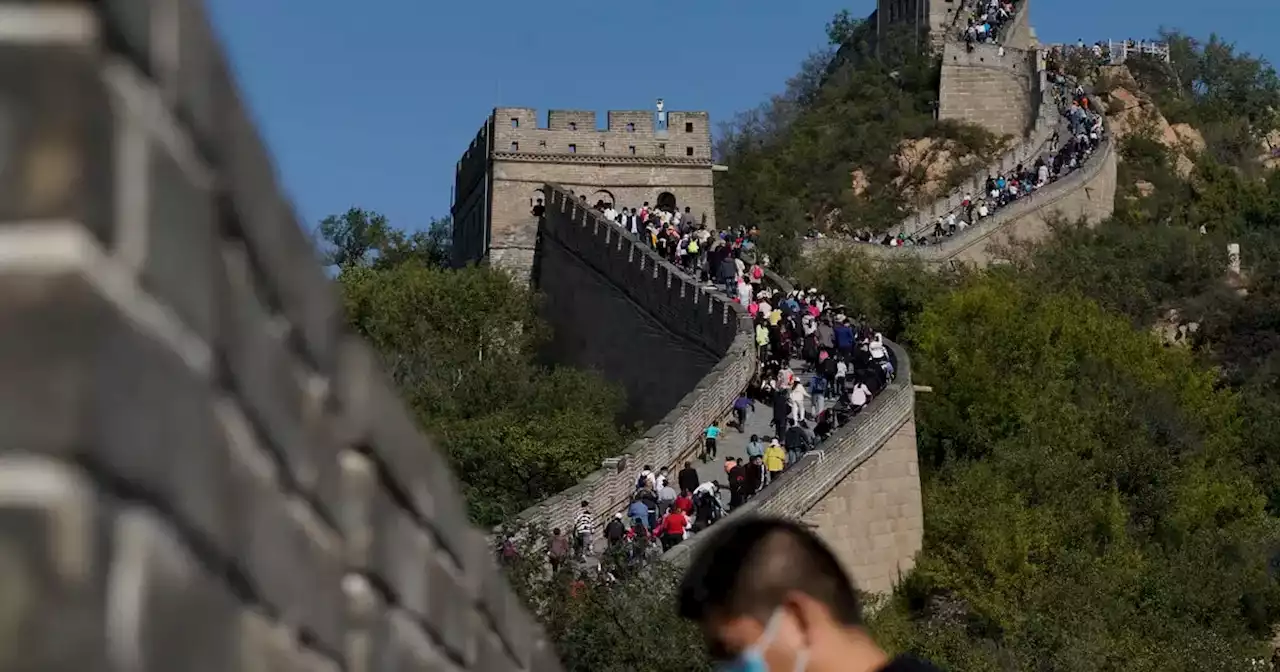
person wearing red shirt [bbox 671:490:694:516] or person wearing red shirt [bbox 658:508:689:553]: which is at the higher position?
person wearing red shirt [bbox 671:490:694:516]

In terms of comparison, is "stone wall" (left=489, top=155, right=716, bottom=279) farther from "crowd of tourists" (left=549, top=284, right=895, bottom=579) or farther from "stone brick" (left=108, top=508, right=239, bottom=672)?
"stone brick" (left=108, top=508, right=239, bottom=672)

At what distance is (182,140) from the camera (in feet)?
6.39

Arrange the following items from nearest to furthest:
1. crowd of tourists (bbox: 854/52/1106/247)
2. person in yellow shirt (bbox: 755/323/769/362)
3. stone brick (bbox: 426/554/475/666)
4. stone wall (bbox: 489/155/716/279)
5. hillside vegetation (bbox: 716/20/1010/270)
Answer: stone brick (bbox: 426/554/475/666), person in yellow shirt (bbox: 755/323/769/362), stone wall (bbox: 489/155/716/279), crowd of tourists (bbox: 854/52/1106/247), hillside vegetation (bbox: 716/20/1010/270)

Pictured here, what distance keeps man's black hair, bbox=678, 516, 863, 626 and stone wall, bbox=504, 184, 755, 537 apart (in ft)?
57.5

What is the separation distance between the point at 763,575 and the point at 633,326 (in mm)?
33015

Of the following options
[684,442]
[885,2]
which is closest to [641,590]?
[684,442]

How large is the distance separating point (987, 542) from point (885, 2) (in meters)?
44.9

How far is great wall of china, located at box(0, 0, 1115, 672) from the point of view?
5.45 ft

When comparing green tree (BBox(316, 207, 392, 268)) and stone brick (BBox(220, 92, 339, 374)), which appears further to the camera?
green tree (BBox(316, 207, 392, 268))

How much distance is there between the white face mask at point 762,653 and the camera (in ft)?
10.5

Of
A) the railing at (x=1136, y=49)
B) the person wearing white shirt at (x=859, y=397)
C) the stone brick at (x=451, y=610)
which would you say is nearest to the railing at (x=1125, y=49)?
the railing at (x=1136, y=49)

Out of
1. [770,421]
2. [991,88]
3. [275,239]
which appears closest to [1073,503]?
[770,421]

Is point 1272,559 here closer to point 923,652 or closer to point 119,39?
point 923,652

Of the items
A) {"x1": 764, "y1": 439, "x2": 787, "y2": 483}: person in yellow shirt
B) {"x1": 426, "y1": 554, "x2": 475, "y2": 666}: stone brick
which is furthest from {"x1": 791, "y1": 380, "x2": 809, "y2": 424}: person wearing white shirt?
{"x1": 426, "y1": 554, "x2": 475, "y2": 666}: stone brick
